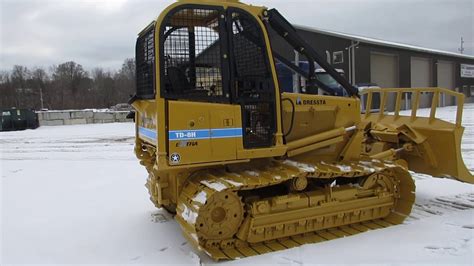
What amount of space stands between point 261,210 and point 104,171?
6.13 meters

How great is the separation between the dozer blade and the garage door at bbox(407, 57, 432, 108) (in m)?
26.8

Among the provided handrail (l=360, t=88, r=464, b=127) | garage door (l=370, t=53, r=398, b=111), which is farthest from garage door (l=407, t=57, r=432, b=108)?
handrail (l=360, t=88, r=464, b=127)

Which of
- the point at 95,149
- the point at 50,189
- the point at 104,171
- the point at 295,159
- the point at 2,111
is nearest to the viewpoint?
the point at 295,159

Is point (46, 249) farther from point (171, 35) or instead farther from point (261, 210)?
point (171, 35)

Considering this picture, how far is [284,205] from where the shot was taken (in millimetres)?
4629

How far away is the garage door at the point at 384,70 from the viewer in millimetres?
28453

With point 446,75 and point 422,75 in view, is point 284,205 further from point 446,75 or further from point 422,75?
point 446,75

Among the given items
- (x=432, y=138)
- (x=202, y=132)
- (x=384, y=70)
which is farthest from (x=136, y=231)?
(x=384, y=70)

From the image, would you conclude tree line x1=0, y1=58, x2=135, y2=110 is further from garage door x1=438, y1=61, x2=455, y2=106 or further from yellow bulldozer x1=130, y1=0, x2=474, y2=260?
yellow bulldozer x1=130, y1=0, x2=474, y2=260

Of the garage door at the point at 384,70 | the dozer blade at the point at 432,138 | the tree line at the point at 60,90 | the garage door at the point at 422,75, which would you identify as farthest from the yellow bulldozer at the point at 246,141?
the tree line at the point at 60,90

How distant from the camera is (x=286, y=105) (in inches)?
195

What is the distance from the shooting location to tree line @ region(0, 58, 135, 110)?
54.9m

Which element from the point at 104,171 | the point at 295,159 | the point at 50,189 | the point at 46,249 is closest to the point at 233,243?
the point at 295,159

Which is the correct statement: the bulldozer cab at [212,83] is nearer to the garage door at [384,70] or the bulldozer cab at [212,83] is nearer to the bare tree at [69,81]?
the garage door at [384,70]
